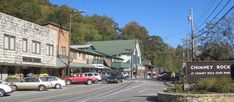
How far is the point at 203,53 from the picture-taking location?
72.8 m

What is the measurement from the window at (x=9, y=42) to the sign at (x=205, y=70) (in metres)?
23.8

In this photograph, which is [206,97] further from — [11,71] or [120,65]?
[120,65]

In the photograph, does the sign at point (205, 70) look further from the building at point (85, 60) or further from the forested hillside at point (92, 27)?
the forested hillside at point (92, 27)

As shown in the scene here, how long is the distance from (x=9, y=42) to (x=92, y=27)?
250 ft

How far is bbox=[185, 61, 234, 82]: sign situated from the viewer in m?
27.2

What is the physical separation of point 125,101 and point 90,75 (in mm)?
32601

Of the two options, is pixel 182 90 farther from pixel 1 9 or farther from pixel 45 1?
pixel 45 1

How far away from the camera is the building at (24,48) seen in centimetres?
4461

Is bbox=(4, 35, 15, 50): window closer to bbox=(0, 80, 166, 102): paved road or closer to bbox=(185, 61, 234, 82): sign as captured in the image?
bbox=(0, 80, 166, 102): paved road

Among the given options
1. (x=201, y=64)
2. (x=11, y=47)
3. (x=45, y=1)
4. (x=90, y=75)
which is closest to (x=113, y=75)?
(x=90, y=75)

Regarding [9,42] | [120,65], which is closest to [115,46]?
[120,65]

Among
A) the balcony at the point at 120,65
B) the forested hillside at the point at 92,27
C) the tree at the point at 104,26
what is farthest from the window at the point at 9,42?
the tree at the point at 104,26

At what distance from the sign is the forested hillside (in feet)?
133

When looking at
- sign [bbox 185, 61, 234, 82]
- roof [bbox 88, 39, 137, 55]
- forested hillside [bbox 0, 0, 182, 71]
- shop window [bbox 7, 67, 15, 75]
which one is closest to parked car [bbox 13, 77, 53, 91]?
shop window [bbox 7, 67, 15, 75]
